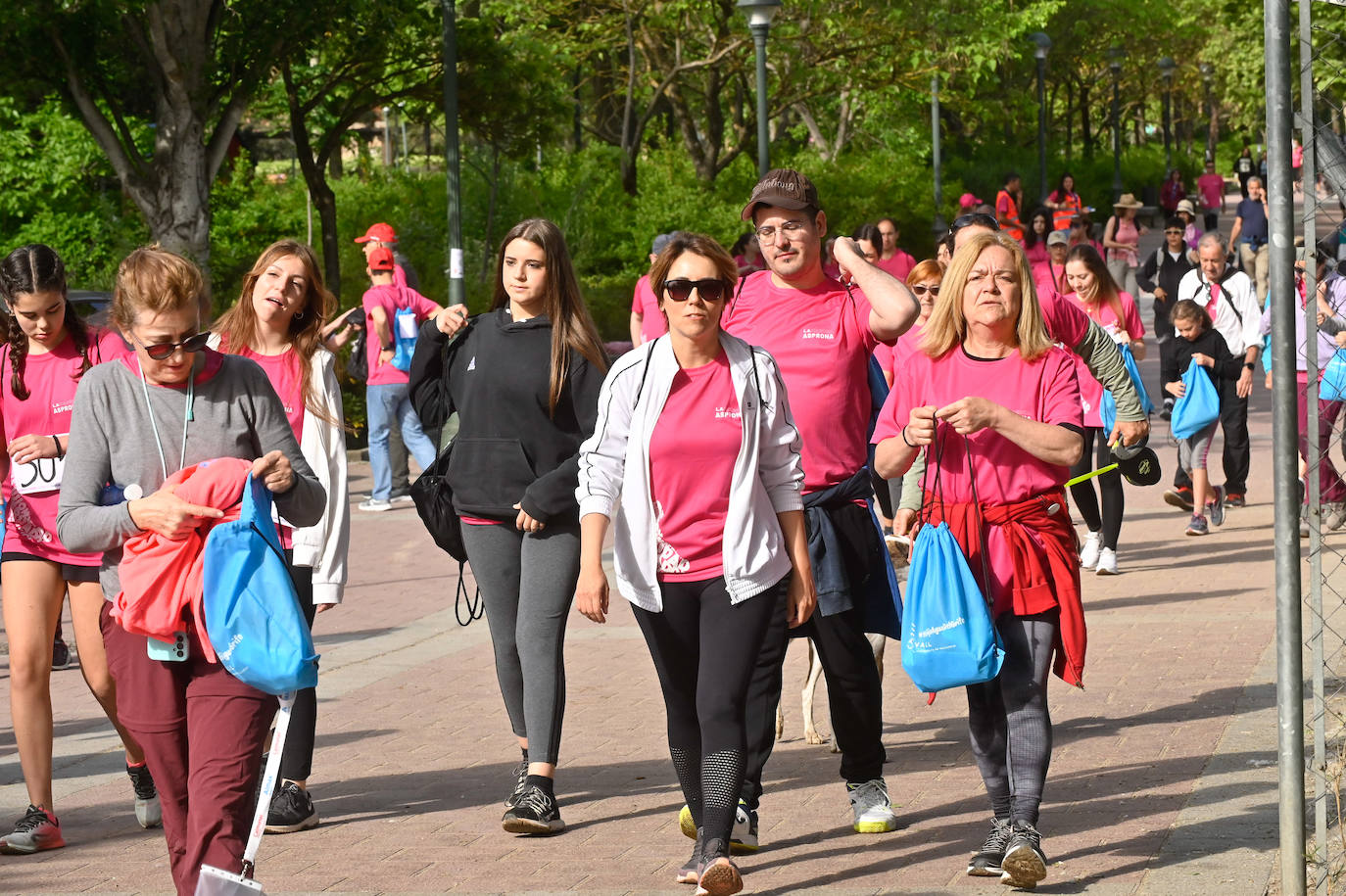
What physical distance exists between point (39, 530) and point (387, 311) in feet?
26.3

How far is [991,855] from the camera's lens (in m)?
5.09

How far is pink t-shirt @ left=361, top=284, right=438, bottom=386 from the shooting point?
13.5 meters

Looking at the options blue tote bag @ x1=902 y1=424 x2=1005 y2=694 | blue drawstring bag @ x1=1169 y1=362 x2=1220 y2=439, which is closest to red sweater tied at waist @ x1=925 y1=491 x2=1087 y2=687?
blue tote bag @ x1=902 y1=424 x2=1005 y2=694

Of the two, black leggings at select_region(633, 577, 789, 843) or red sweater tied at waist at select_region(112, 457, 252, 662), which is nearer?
red sweater tied at waist at select_region(112, 457, 252, 662)

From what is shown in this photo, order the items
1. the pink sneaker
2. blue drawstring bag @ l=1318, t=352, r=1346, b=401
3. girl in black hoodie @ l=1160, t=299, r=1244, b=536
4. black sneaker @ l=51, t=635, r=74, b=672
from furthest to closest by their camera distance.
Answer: girl in black hoodie @ l=1160, t=299, r=1244, b=536 → blue drawstring bag @ l=1318, t=352, r=1346, b=401 → black sneaker @ l=51, t=635, r=74, b=672 → the pink sneaker

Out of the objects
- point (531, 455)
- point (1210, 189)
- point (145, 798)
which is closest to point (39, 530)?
point (145, 798)

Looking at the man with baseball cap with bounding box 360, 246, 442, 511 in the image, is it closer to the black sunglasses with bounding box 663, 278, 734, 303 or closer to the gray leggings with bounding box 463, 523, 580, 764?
the gray leggings with bounding box 463, 523, 580, 764

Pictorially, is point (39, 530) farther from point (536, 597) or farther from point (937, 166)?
point (937, 166)

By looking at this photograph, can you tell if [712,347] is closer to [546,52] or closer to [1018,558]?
[1018,558]

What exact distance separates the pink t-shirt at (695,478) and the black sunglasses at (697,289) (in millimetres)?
252

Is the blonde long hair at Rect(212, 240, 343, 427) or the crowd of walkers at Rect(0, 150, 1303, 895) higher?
the blonde long hair at Rect(212, 240, 343, 427)

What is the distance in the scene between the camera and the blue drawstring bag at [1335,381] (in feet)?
34.9

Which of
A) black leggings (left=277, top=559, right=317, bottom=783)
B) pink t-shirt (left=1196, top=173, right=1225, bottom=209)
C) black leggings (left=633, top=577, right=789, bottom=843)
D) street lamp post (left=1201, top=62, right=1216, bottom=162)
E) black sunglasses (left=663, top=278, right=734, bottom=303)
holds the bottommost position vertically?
black leggings (left=277, top=559, right=317, bottom=783)

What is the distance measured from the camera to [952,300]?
205 inches
